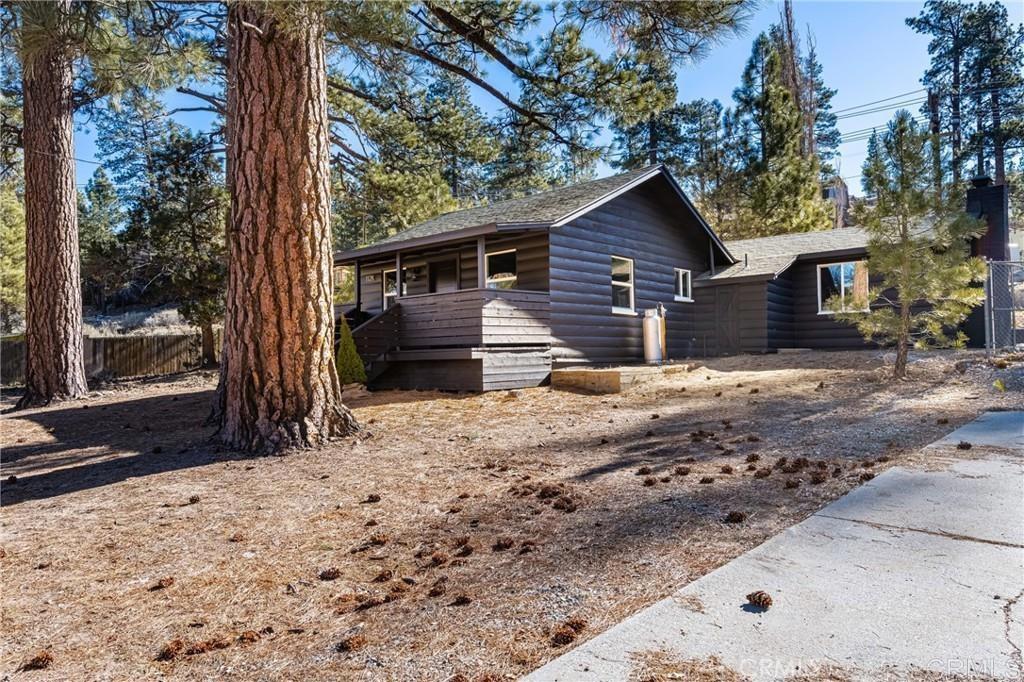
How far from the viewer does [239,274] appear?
5914 millimetres

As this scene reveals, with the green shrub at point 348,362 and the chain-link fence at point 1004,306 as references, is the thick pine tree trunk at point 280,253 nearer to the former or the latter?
the green shrub at point 348,362

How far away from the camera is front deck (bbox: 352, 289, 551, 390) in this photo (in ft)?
35.4

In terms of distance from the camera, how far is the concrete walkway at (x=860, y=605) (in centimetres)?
181

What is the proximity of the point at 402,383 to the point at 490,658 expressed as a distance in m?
10.7

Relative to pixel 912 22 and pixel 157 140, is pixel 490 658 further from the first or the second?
pixel 912 22

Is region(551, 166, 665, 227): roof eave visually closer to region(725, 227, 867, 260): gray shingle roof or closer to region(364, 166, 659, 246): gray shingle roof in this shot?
region(364, 166, 659, 246): gray shingle roof

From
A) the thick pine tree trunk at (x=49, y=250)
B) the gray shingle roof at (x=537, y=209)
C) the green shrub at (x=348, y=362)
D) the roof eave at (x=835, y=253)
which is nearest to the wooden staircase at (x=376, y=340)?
the green shrub at (x=348, y=362)

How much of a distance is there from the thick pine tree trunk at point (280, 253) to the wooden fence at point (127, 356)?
1551 cm

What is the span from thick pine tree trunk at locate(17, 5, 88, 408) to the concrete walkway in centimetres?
1235

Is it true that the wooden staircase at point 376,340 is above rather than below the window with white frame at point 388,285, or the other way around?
below

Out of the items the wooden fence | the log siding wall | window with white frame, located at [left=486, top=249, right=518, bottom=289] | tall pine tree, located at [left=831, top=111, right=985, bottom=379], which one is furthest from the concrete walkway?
the wooden fence

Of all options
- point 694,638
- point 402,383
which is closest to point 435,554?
point 694,638

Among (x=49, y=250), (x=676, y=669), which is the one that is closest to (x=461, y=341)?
(x=49, y=250)

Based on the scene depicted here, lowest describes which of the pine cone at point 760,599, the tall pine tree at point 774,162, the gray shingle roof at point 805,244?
the pine cone at point 760,599
